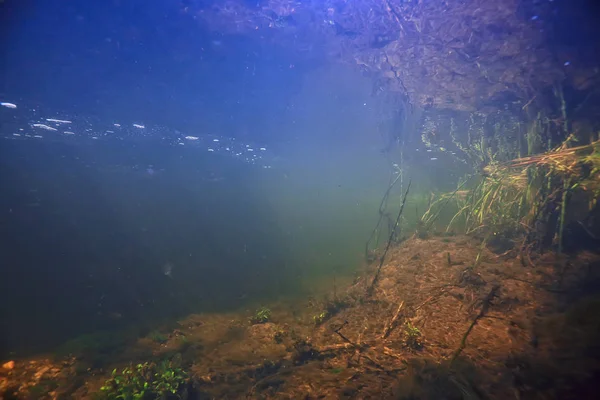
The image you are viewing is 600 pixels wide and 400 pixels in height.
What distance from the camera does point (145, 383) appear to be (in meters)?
4.82

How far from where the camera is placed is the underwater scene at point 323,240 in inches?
189

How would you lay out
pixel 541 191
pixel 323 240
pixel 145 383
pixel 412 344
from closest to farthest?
pixel 145 383
pixel 412 344
pixel 541 191
pixel 323 240

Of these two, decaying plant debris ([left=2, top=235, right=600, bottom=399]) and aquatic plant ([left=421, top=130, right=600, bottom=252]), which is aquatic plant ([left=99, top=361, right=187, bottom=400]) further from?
aquatic plant ([left=421, top=130, right=600, bottom=252])

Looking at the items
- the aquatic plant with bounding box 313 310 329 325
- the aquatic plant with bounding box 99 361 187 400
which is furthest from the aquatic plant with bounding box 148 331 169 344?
the aquatic plant with bounding box 313 310 329 325

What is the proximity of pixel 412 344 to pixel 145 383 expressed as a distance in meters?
5.17

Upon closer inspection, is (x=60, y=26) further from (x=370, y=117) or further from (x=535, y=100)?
(x=370, y=117)

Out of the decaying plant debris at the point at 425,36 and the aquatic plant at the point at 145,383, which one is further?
the decaying plant debris at the point at 425,36

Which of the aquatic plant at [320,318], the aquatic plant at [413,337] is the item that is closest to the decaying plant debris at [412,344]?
the aquatic plant at [413,337]

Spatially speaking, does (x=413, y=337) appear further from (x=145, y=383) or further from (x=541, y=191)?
(x=541, y=191)

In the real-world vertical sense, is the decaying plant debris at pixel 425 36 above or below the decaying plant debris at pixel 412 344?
above

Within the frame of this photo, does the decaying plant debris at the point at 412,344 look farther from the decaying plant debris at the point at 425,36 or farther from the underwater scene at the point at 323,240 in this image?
the decaying plant debris at the point at 425,36

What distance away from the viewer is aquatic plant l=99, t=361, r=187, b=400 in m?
4.79

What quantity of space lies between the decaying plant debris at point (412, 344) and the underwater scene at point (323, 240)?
0.05m

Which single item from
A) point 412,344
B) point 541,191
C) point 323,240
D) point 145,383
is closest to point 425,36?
point 541,191
